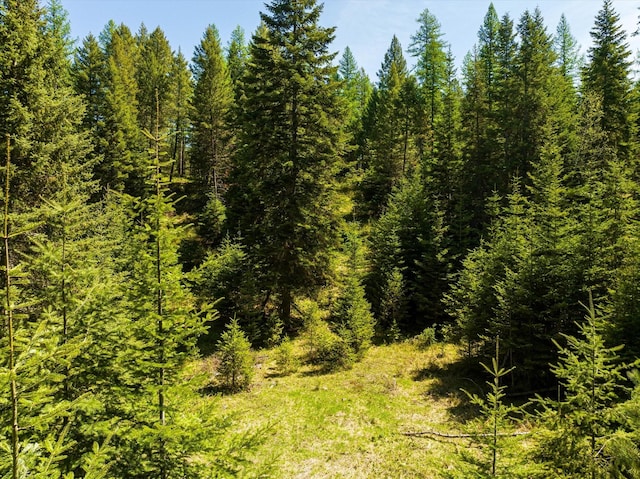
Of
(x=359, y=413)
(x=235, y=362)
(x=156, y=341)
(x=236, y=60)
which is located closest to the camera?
(x=156, y=341)

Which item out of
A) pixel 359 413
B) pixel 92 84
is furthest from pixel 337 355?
pixel 92 84

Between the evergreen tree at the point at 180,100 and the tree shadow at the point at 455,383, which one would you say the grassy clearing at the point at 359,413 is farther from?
the evergreen tree at the point at 180,100

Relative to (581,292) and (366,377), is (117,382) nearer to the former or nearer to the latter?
(366,377)

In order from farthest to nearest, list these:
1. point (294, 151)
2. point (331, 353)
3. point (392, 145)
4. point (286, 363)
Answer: point (392, 145) < point (294, 151) < point (331, 353) < point (286, 363)

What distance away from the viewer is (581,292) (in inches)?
487

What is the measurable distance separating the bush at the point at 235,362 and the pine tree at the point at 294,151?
199 inches

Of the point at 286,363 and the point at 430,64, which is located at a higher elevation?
the point at 430,64

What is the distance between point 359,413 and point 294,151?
42.4 feet

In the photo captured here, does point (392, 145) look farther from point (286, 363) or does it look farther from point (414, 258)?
point (286, 363)

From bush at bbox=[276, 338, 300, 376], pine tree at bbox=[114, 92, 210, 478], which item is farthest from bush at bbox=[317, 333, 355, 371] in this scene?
pine tree at bbox=[114, 92, 210, 478]

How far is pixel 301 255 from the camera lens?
18812 mm

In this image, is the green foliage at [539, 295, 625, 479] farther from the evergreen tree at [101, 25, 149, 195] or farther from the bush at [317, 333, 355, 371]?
the evergreen tree at [101, 25, 149, 195]

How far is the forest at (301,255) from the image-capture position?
198 inches

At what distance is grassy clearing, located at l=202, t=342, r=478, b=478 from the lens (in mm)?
9352
